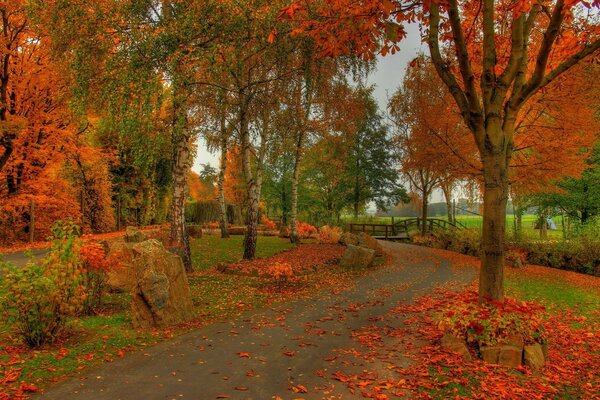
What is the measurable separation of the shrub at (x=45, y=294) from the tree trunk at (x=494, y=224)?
6434 mm

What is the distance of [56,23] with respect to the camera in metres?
9.99

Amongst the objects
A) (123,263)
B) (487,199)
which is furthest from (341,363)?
(123,263)

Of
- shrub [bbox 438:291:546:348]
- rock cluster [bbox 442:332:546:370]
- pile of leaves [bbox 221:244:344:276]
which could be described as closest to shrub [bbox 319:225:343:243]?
pile of leaves [bbox 221:244:344:276]

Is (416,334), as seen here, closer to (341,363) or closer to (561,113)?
(341,363)

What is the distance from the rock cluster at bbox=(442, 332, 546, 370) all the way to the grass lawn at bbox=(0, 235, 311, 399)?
4692mm

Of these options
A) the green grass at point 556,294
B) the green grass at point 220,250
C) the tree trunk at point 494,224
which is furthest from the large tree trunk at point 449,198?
the tree trunk at point 494,224

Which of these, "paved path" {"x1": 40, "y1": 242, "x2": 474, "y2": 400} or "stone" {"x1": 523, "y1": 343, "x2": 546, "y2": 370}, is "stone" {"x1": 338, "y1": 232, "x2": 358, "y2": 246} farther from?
"stone" {"x1": 523, "y1": 343, "x2": 546, "y2": 370}

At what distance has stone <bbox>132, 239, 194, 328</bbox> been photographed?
22.1 feet

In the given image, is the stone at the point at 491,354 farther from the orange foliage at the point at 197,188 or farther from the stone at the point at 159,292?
the orange foliage at the point at 197,188

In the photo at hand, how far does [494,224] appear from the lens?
6090 millimetres

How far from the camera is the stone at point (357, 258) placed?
48.0ft

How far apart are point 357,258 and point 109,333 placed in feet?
32.8

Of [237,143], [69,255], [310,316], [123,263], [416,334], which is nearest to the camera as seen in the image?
[69,255]

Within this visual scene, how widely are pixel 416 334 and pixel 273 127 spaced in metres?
9.83
